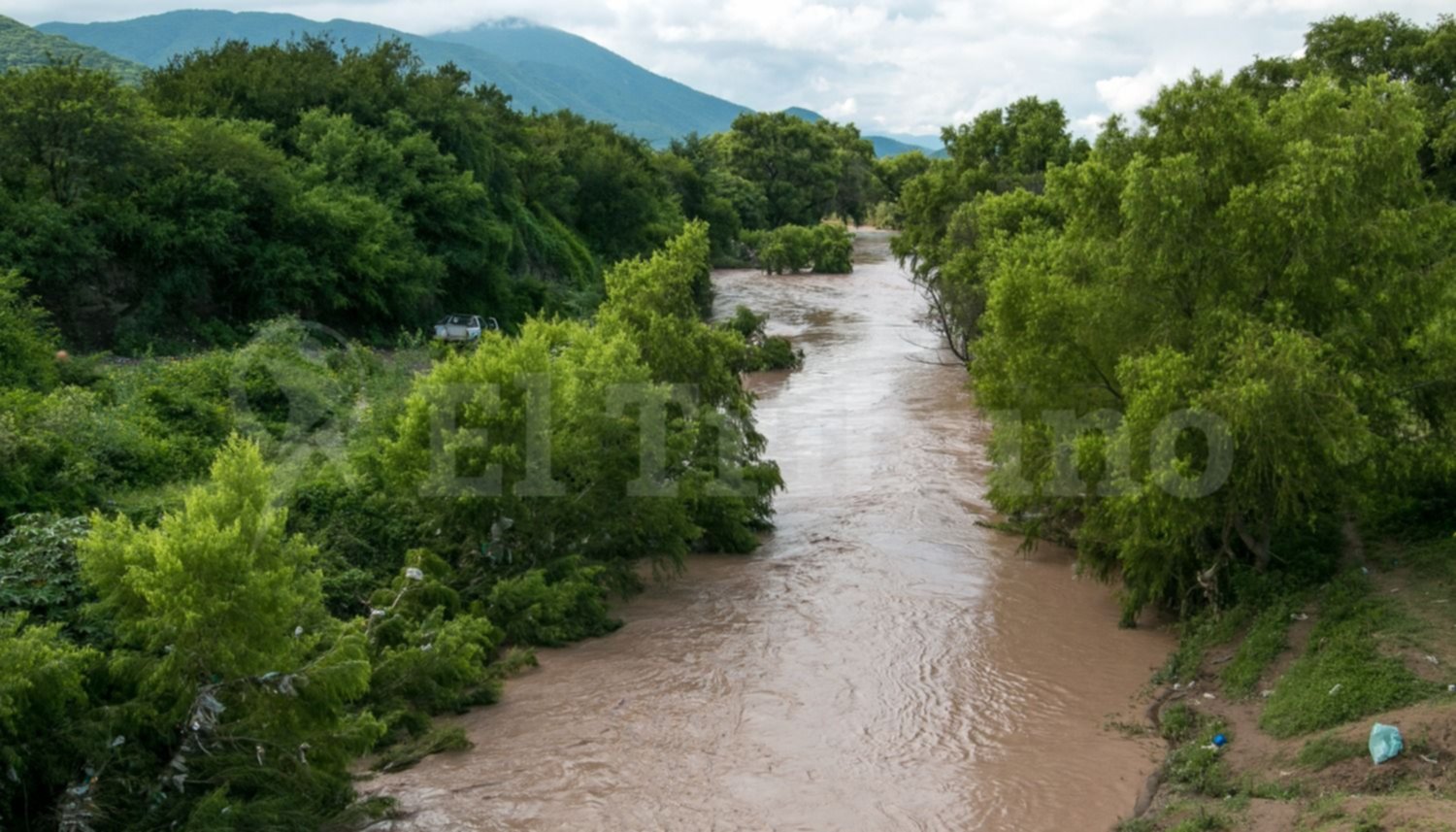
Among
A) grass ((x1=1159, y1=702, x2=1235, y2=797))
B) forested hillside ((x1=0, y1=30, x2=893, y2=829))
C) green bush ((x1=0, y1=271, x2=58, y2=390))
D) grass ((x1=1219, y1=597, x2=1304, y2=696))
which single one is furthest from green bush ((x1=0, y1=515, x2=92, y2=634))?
grass ((x1=1219, y1=597, x2=1304, y2=696))

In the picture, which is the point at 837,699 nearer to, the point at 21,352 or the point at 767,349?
Answer: the point at 21,352

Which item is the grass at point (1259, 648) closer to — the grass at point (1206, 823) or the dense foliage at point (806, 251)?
the grass at point (1206, 823)

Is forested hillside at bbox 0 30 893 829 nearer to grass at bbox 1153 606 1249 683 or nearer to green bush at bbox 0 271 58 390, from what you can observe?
green bush at bbox 0 271 58 390

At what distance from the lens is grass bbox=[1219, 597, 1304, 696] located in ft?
50.6

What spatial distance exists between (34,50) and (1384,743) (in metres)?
81.6

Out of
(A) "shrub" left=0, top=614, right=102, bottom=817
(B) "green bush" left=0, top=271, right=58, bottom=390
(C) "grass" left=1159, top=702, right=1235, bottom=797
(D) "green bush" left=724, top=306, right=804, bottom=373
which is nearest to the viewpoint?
(A) "shrub" left=0, top=614, right=102, bottom=817

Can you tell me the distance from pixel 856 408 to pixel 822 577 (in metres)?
15.2

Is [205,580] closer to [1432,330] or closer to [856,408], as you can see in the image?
[1432,330]

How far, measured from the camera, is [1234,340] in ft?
52.6

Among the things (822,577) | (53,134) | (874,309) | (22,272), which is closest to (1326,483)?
(822,577)

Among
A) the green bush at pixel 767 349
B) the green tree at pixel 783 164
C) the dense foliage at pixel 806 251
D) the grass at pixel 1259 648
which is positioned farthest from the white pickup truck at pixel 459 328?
the green tree at pixel 783 164

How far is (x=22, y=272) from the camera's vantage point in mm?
29141

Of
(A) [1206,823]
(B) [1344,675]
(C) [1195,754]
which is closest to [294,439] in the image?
(C) [1195,754]

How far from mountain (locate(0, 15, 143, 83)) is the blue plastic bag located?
231 feet
